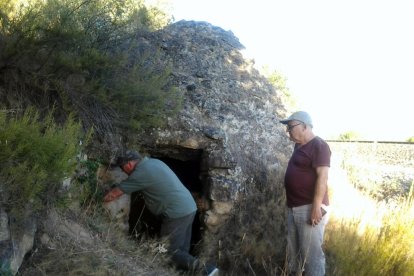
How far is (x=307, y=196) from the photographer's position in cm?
428

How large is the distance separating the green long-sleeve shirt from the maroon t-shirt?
4.28 ft

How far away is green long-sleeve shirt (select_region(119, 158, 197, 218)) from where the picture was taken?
459 cm

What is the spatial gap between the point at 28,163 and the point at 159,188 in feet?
6.75

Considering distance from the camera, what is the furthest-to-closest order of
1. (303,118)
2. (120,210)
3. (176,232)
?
(120,210) < (176,232) < (303,118)

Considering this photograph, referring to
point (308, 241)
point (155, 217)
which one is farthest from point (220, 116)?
point (308, 241)

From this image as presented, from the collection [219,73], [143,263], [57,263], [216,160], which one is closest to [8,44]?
[57,263]

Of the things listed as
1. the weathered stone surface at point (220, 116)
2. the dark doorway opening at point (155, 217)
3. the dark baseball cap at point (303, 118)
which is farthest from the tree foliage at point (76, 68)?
the dark baseball cap at point (303, 118)

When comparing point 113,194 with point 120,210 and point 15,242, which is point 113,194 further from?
point 15,242

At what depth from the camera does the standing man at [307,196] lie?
13.5 ft

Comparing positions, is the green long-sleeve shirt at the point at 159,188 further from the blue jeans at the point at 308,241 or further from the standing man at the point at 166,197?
the blue jeans at the point at 308,241

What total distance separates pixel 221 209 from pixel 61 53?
3044 millimetres

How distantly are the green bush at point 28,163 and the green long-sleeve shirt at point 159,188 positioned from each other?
1.56 meters

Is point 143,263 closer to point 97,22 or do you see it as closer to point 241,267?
point 241,267

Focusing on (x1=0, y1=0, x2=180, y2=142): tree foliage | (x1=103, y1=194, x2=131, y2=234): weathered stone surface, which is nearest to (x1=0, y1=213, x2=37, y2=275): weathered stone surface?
(x1=0, y1=0, x2=180, y2=142): tree foliage
